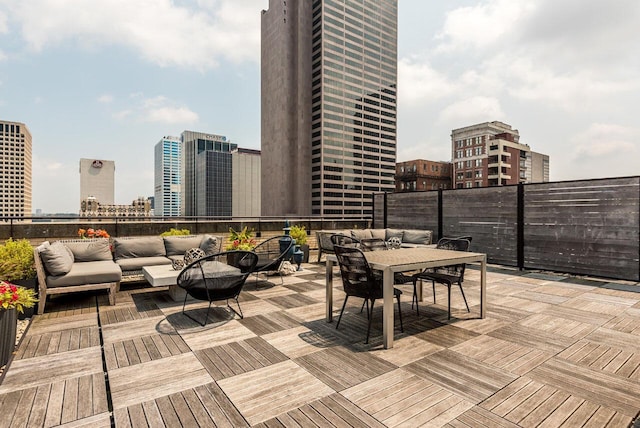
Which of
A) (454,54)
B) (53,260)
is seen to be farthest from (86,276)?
(454,54)

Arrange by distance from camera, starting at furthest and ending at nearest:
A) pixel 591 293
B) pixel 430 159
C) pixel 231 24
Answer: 1. pixel 430 159
2. pixel 231 24
3. pixel 591 293

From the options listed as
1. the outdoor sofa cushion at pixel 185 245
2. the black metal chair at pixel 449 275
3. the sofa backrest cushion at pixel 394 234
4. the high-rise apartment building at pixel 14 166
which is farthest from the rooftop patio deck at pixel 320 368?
the high-rise apartment building at pixel 14 166

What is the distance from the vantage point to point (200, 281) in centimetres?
379

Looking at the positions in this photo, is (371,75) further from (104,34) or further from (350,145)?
(104,34)

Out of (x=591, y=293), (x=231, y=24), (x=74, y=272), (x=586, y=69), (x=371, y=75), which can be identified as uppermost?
(x=371, y=75)

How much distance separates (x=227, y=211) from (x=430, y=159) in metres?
71.0

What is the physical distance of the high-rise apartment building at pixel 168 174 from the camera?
16588 centimetres

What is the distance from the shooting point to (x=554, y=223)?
7.07 meters

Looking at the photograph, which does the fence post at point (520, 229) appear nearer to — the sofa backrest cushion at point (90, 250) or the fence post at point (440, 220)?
the fence post at point (440, 220)

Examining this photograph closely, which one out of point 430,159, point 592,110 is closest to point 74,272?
point 592,110

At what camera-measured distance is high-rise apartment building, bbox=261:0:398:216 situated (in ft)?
199

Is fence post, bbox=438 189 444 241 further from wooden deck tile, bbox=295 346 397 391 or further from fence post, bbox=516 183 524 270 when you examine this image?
wooden deck tile, bbox=295 346 397 391

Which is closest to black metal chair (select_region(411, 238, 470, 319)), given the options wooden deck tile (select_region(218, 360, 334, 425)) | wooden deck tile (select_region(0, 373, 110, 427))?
wooden deck tile (select_region(218, 360, 334, 425))

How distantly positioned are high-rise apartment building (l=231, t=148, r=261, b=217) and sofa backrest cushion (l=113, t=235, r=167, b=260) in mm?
106787
